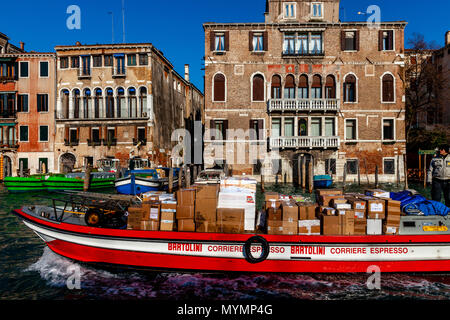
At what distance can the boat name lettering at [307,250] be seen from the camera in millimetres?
5852

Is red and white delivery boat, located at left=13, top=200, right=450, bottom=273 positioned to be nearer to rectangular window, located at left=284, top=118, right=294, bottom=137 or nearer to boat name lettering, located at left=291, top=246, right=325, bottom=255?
boat name lettering, located at left=291, top=246, right=325, bottom=255

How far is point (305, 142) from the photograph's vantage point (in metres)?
23.1

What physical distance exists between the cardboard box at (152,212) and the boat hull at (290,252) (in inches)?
12.0

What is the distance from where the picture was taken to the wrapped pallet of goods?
19.6 feet

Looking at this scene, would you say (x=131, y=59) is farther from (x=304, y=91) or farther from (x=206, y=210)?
(x=206, y=210)

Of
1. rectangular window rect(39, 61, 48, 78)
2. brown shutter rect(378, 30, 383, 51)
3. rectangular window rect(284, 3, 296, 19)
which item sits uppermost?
rectangular window rect(284, 3, 296, 19)

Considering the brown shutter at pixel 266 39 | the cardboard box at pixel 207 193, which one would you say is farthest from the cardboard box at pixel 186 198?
the brown shutter at pixel 266 39

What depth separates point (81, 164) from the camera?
1025 inches

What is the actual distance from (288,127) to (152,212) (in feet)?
63.5

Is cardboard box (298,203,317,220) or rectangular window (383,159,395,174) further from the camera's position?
rectangular window (383,159,395,174)

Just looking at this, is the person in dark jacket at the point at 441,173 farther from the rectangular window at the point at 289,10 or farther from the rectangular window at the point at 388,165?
the rectangular window at the point at 289,10

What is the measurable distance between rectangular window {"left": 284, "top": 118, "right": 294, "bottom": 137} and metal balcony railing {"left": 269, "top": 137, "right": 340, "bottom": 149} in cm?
84

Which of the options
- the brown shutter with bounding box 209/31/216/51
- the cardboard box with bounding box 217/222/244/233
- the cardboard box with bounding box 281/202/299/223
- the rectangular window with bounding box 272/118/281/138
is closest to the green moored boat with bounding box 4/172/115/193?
the brown shutter with bounding box 209/31/216/51
